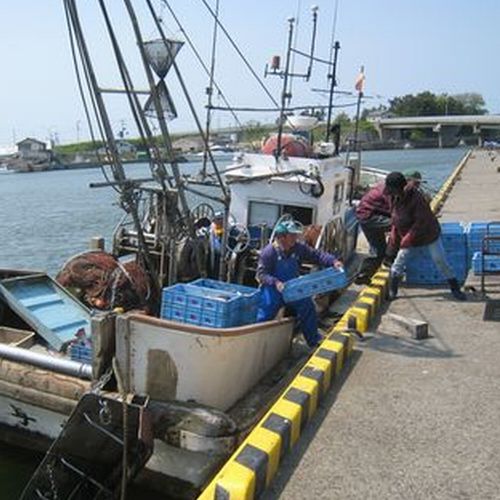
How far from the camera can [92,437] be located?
5406 millimetres

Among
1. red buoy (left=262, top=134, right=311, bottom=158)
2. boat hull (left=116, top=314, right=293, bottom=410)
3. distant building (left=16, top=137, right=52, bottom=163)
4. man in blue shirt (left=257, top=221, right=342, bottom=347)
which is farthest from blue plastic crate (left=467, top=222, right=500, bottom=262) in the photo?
distant building (left=16, top=137, right=52, bottom=163)

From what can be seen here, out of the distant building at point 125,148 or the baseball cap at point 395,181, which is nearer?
the baseball cap at point 395,181

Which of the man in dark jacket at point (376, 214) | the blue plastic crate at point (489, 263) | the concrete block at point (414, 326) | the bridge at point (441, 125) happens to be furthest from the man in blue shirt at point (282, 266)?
the bridge at point (441, 125)

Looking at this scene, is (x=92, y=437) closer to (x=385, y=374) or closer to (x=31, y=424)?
(x=31, y=424)

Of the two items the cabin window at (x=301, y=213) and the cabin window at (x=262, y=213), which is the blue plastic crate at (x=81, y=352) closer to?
the cabin window at (x=262, y=213)

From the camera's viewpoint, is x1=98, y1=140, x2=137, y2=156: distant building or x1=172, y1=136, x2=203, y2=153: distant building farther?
x1=172, y1=136, x2=203, y2=153: distant building

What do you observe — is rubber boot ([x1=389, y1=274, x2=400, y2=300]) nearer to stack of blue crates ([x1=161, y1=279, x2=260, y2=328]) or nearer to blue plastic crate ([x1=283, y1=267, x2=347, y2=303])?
blue plastic crate ([x1=283, y1=267, x2=347, y2=303])

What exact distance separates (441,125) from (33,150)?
64.5 meters

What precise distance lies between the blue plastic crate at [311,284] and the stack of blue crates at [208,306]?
35cm

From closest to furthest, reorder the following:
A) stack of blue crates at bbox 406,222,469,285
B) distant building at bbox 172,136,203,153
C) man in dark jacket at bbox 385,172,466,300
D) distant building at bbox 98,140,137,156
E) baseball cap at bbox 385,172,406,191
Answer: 1. baseball cap at bbox 385,172,406,191
2. man in dark jacket at bbox 385,172,466,300
3. distant building at bbox 98,140,137,156
4. stack of blue crates at bbox 406,222,469,285
5. distant building at bbox 172,136,203,153

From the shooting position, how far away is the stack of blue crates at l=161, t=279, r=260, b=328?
19.5ft

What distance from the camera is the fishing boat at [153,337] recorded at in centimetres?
529

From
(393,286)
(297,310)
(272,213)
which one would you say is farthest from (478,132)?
(297,310)

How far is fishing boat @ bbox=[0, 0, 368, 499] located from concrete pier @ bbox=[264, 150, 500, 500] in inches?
32.1
